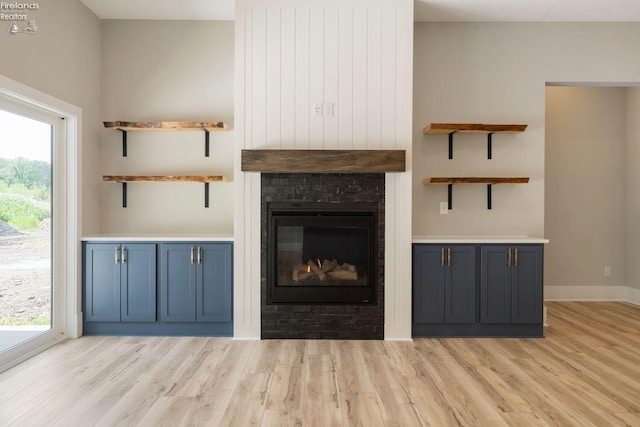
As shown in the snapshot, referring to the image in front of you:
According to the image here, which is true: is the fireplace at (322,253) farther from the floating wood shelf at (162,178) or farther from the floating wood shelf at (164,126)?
the floating wood shelf at (164,126)

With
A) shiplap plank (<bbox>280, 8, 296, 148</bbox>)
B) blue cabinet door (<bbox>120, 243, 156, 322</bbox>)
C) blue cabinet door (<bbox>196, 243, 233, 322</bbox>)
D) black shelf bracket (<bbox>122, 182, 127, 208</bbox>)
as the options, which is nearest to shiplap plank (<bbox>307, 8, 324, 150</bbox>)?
shiplap plank (<bbox>280, 8, 296, 148</bbox>)

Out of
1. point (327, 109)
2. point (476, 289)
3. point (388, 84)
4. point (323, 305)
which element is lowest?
point (323, 305)

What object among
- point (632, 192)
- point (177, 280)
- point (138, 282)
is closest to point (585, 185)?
point (632, 192)

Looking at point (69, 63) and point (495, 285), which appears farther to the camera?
point (495, 285)

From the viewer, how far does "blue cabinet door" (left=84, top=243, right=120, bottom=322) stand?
3666mm

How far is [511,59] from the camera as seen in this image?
4.15 m

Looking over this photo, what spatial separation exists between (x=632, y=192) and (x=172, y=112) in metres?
5.13

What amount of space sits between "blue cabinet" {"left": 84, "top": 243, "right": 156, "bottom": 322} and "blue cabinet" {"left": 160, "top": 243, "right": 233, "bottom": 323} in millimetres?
113

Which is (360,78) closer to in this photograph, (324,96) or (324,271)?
(324,96)

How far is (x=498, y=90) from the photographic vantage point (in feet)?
13.6

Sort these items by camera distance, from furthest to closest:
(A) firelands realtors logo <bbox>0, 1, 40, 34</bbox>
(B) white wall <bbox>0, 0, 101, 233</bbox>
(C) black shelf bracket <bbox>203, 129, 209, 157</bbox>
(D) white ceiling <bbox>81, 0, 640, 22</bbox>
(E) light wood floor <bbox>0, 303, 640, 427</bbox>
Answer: (C) black shelf bracket <bbox>203, 129, 209, 157</bbox>, (D) white ceiling <bbox>81, 0, 640, 22</bbox>, (B) white wall <bbox>0, 0, 101, 233</bbox>, (A) firelands realtors logo <bbox>0, 1, 40, 34</bbox>, (E) light wood floor <bbox>0, 303, 640, 427</bbox>

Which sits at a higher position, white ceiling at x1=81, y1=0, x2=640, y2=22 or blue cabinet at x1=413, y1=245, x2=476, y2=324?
white ceiling at x1=81, y1=0, x2=640, y2=22

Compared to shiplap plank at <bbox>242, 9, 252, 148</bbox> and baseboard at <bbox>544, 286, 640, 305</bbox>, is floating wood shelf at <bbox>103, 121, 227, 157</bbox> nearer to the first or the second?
shiplap plank at <bbox>242, 9, 252, 148</bbox>

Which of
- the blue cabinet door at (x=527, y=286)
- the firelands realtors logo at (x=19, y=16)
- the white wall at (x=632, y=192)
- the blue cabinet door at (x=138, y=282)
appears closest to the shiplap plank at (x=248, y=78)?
the blue cabinet door at (x=138, y=282)
